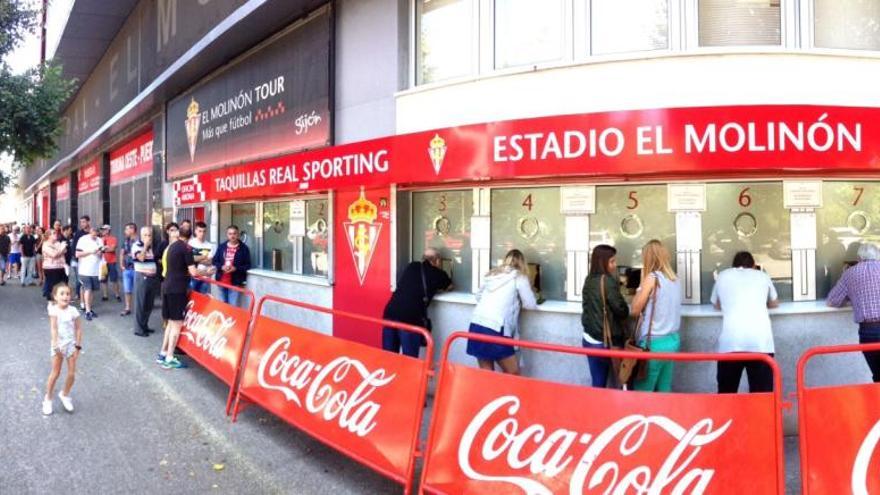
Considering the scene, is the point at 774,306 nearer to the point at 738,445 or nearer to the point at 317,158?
the point at 738,445

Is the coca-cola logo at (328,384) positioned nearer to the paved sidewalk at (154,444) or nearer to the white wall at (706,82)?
the paved sidewalk at (154,444)

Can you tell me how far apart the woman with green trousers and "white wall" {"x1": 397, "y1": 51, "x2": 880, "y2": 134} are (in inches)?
60.8

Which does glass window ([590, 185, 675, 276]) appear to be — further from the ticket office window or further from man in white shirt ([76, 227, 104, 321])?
man in white shirt ([76, 227, 104, 321])

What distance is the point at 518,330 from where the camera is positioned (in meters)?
6.23

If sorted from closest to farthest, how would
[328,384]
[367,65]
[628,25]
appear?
[328,384]
[628,25]
[367,65]

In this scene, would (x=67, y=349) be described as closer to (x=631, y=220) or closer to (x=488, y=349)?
(x=488, y=349)

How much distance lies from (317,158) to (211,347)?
2896 mm

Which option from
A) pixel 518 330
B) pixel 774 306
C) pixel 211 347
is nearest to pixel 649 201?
pixel 774 306

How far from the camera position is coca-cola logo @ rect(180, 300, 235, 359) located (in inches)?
245

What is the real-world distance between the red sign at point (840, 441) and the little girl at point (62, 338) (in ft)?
19.5

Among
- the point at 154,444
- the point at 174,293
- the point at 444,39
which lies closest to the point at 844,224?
the point at 444,39

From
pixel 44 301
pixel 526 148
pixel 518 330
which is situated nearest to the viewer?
pixel 526 148

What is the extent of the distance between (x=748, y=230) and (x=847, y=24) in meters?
2.22

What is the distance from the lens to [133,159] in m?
19.1
